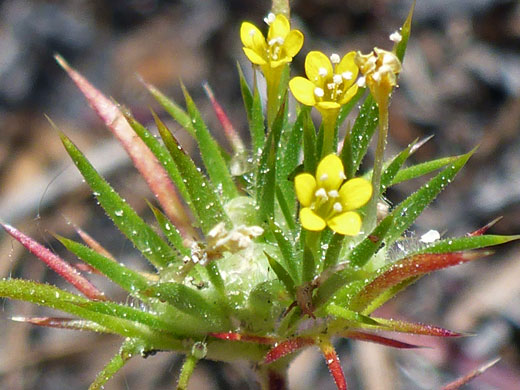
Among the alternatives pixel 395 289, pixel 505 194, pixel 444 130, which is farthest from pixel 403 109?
pixel 395 289

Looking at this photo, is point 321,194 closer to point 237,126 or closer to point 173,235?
point 173,235

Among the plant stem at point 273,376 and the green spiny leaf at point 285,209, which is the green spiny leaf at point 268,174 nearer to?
the green spiny leaf at point 285,209

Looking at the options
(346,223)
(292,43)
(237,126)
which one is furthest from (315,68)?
(237,126)

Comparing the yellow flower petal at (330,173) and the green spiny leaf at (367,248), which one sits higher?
the yellow flower petal at (330,173)

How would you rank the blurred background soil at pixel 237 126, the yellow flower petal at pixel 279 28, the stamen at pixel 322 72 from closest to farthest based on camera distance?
the stamen at pixel 322 72
the yellow flower petal at pixel 279 28
the blurred background soil at pixel 237 126

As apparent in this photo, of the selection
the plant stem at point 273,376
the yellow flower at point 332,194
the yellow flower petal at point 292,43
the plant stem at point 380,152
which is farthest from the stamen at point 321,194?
the plant stem at point 273,376

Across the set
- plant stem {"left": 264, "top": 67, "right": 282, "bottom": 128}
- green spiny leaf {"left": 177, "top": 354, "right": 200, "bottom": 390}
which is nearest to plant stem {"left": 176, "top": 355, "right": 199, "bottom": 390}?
green spiny leaf {"left": 177, "top": 354, "right": 200, "bottom": 390}

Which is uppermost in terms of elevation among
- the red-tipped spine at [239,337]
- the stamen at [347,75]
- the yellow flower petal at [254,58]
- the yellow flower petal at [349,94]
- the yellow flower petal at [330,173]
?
the yellow flower petal at [254,58]
